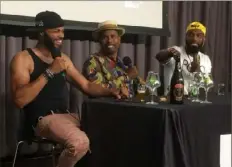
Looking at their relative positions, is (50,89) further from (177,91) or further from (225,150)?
(225,150)

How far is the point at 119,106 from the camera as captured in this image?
6.26 ft

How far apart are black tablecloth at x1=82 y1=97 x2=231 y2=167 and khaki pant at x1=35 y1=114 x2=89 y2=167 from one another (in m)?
0.06

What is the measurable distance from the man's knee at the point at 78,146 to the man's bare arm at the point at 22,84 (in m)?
0.34

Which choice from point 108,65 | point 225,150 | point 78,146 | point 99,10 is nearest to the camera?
point 225,150

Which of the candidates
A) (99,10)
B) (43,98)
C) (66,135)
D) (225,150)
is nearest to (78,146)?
(66,135)

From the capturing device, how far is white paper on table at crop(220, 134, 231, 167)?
48.6 inches

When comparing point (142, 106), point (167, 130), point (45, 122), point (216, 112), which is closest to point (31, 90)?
point (45, 122)

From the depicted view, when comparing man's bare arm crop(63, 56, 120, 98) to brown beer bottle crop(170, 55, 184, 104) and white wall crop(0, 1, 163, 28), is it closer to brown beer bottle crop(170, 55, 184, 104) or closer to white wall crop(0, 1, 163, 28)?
brown beer bottle crop(170, 55, 184, 104)

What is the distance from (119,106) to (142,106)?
5.7 inches

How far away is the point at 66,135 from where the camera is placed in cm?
212

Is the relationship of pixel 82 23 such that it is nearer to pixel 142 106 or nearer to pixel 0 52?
pixel 0 52

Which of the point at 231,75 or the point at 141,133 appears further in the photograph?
the point at 231,75

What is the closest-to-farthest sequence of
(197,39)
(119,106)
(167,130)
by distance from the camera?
1. (167,130)
2. (119,106)
3. (197,39)

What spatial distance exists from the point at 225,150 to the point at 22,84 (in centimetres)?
128
